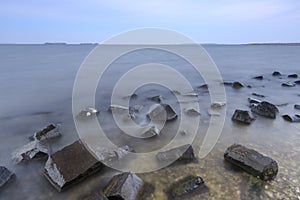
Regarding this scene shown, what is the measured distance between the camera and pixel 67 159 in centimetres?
346

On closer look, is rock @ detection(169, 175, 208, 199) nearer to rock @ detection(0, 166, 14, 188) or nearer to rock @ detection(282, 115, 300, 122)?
rock @ detection(0, 166, 14, 188)

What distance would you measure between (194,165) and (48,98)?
739cm

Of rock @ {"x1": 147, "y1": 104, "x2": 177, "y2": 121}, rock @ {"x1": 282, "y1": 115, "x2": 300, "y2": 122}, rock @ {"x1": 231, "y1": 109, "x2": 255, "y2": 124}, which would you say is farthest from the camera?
rock @ {"x1": 147, "y1": 104, "x2": 177, "y2": 121}

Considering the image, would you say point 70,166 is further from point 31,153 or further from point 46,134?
point 46,134

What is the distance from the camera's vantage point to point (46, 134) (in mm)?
5051

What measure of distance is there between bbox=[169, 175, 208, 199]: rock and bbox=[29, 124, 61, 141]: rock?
314 cm

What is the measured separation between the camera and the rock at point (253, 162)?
341cm

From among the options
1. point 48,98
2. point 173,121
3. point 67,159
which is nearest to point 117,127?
point 173,121

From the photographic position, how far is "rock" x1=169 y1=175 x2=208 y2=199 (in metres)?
3.16

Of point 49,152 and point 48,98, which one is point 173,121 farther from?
point 48,98

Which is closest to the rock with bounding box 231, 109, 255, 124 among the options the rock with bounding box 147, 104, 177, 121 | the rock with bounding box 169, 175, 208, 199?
the rock with bounding box 147, 104, 177, 121

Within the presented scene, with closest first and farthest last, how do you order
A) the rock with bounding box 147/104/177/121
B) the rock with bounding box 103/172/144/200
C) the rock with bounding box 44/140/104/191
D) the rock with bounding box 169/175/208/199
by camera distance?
the rock with bounding box 103/172/144/200 < the rock with bounding box 169/175/208/199 < the rock with bounding box 44/140/104/191 < the rock with bounding box 147/104/177/121

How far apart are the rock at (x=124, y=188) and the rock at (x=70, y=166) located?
1.53 ft

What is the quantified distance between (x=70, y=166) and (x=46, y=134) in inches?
79.2
